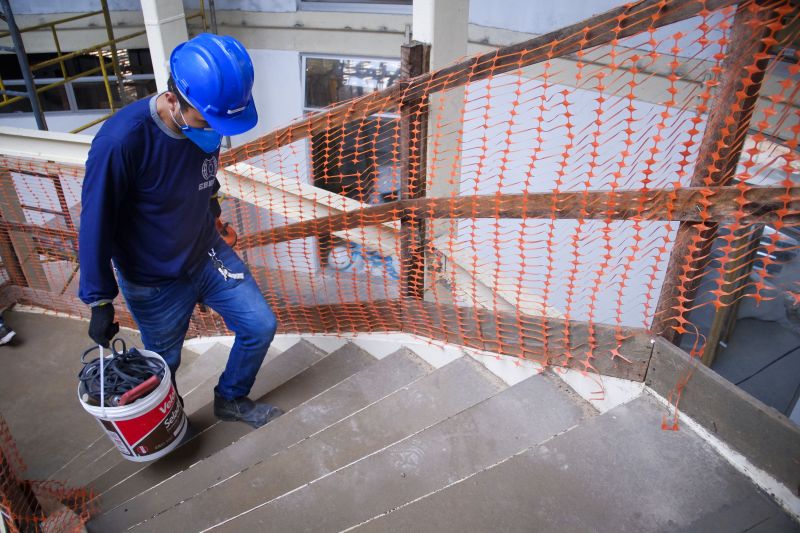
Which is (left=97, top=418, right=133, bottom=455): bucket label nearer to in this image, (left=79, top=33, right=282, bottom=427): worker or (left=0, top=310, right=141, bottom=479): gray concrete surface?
(left=79, top=33, right=282, bottom=427): worker

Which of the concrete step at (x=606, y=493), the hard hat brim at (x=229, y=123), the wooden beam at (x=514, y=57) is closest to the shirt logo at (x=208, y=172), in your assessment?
the hard hat brim at (x=229, y=123)

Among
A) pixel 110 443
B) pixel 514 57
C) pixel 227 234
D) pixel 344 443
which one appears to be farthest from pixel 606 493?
pixel 110 443

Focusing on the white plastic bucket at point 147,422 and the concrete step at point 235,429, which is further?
the concrete step at point 235,429

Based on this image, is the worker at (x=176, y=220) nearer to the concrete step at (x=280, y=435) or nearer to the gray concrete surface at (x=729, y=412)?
the concrete step at (x=280, y=435)

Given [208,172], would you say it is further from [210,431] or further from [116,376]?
[210,431]

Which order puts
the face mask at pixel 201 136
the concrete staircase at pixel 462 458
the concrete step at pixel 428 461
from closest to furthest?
the concrete staircase at pixel 462 458 → the concrete step at pixel 428 461 → the face mask at pixel 201 136

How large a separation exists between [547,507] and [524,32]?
17.2 feet

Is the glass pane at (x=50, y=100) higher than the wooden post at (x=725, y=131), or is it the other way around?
the wooden post at (x=725, y=131)

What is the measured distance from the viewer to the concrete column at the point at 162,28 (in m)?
5.84

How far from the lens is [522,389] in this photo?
2422 millimetres

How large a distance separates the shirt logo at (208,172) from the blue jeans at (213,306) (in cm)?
39

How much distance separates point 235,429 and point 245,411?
13 cm

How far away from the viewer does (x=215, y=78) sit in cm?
221

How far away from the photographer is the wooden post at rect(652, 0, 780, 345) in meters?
1.59
